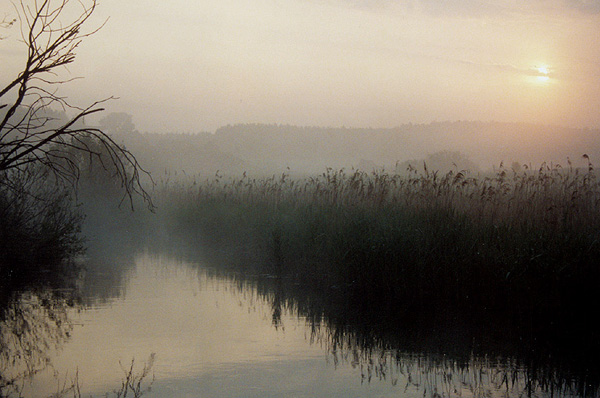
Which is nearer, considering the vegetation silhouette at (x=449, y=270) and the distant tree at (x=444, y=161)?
the vegetation silhouette at (x=449, y=270)

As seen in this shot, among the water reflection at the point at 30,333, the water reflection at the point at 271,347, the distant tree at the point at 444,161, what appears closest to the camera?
the water reflection at the point at 271,347

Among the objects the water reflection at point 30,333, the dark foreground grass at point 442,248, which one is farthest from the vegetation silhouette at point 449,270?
the water reflection at point 30,333

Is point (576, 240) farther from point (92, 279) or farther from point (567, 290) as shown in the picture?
point (92, 279)

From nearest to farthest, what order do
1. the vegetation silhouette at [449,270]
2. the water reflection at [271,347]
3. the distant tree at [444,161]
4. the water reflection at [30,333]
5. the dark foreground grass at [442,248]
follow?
the water reflection at [271,347] → the water reflection at [30,333] → the vegetation silhouette at [449,270] → the dark foreground grass at [442,248] → the distant tree at [444,161]

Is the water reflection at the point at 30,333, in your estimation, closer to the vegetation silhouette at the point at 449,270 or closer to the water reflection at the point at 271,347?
the water reflection at the point at 271,347

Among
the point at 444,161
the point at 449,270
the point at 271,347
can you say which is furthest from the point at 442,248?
the point at 444,161

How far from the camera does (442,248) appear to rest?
9.45 metres

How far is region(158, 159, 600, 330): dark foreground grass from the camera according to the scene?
322 inches

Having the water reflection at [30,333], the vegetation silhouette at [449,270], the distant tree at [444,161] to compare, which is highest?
the distant tree at [444,161]

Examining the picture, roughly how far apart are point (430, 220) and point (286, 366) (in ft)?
16.6

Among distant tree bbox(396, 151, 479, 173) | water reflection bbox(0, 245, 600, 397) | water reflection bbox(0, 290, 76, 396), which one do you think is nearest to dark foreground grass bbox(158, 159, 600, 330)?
water reflection bbox(0, 245, 600, 397)

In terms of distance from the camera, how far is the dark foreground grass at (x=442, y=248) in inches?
322

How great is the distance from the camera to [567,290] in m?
7.96

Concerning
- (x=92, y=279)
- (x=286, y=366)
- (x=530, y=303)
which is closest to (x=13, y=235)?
(x=92, y=279)
